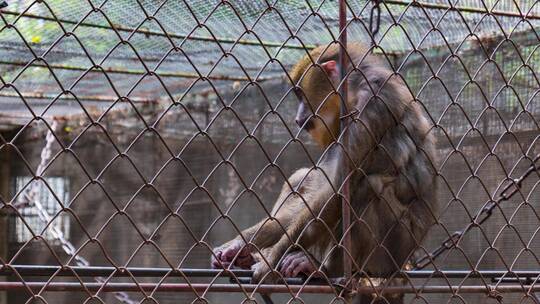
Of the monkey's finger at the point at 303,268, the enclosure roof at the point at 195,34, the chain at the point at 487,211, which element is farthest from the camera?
the enclosure roof at the point at 195,34

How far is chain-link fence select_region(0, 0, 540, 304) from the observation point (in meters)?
3.38

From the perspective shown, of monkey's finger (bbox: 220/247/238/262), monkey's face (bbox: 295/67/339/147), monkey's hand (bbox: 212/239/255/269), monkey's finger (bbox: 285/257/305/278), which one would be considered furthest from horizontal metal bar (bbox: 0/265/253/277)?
monkey's face (bbox: 295/67/339/147)

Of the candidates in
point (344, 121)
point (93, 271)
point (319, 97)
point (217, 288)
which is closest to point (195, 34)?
point (319, 97)

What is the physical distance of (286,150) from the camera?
6930 mm

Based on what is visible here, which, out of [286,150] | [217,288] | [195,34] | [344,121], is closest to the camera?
[217,288]

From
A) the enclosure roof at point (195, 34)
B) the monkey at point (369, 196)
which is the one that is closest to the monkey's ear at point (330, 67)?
the monkey at point (369, 196)

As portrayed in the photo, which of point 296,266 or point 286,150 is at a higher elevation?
point 296,266

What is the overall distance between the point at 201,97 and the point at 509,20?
9.52 feet

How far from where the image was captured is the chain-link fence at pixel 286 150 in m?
3.38

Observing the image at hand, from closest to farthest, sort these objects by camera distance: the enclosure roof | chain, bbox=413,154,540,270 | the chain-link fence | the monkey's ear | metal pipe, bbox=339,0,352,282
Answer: the chain-link fence, metal pipe, bbox=339,0,352,282, chain, bbox=413,154,540,270, the monkey's ear, the enclosure roof

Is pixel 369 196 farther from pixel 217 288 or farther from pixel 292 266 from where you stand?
pixel 217 288

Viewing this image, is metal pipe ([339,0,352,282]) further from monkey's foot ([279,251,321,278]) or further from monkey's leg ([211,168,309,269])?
monkey's leg ([211,168,309,269])

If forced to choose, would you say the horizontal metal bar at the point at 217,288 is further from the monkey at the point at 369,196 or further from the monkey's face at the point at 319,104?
the monkey's face at the point at 319,104

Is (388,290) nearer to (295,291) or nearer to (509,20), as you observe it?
(295,291)
